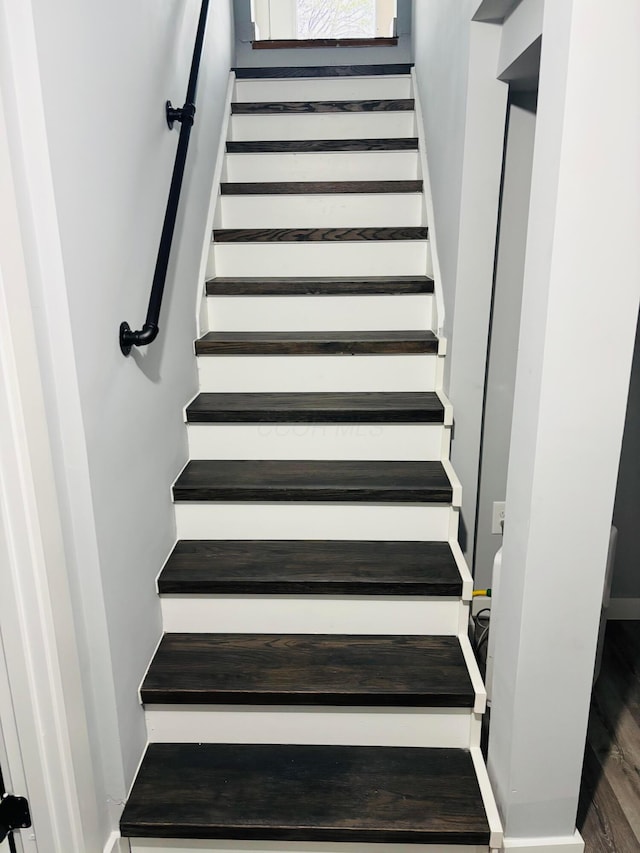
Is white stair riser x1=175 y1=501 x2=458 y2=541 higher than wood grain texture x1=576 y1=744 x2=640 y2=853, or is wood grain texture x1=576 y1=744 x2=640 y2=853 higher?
white stair riser x1=175 y1=501 x2=458 y2=541

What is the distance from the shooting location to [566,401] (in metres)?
1.30

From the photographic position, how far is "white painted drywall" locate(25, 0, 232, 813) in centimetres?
126

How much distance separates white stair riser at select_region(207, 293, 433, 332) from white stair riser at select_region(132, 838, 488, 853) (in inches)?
65.7

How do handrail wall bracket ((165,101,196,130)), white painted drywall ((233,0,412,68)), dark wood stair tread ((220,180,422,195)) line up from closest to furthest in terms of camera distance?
handrail wall bracket ((165,101,196,130)) → dark wood stair tread ((220,180,422,195)) → white painted drywall ((233,0,412,68))

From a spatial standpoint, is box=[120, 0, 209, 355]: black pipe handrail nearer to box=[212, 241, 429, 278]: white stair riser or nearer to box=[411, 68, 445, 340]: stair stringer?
box=[212, 241, 429, 278]: white stair riser

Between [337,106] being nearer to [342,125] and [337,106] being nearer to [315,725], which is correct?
[342,125]

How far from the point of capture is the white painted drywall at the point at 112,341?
1.26m

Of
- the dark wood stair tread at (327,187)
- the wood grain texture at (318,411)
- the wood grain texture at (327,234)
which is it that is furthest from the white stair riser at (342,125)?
the wood grain texture at (318,411)

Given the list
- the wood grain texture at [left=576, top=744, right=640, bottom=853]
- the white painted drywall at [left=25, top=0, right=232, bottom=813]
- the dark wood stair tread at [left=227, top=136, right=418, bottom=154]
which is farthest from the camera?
the dark wood stair tread at [left=227, top=136, right=418, bottom=154]

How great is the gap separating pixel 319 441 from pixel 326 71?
87.5 inches

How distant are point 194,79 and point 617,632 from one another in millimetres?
2518

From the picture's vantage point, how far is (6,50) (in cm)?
110

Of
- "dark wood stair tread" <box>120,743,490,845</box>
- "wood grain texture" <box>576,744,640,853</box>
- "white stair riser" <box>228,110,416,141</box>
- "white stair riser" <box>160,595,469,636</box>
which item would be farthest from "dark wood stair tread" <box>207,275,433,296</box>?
"wood grain texture" <box>576,744,640,853</box>

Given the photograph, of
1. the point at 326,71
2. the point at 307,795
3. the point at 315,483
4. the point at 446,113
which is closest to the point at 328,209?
the point at 446,113
